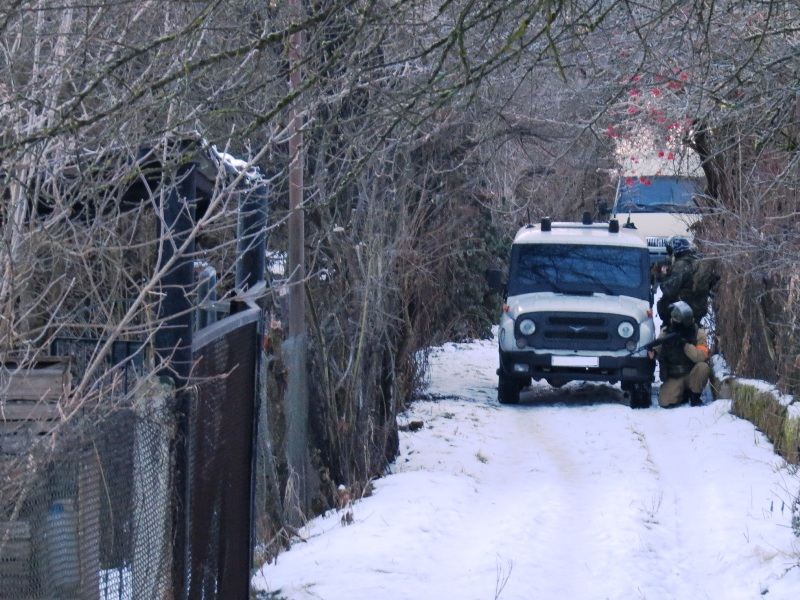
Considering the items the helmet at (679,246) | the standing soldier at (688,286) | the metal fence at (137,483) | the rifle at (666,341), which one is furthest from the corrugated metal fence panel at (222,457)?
the helmet at (679,246)

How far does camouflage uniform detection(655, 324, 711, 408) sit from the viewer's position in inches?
516

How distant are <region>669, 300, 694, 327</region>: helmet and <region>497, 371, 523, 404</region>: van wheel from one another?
2.04m

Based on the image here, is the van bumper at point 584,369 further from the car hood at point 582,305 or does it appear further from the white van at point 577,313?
the car hood at point 582,305

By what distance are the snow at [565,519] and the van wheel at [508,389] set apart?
1.14 metres

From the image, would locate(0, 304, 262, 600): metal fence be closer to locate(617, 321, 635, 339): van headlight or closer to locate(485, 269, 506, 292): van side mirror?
locate(485, 269, 506, 292): van side mirror

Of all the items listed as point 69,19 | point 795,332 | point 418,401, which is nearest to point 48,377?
point 69,19

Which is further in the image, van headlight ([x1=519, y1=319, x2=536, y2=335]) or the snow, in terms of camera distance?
van headlight ([x1=519, y1=319, x2=536, y2=335])

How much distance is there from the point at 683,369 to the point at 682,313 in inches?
27.2

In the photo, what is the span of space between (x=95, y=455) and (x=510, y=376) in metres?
10.7

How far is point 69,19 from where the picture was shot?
5367mm

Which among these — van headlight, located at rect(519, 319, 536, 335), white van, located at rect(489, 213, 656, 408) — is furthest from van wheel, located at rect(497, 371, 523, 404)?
van headlight, located at rect(519, 319, 536, 335)

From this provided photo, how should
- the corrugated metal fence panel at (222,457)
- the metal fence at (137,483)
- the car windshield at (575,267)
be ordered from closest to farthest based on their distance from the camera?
the metal fence at (137,483), the corrugated metal fence panel at (222,457), the car windshield at (575,267)

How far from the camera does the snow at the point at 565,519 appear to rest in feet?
21.6

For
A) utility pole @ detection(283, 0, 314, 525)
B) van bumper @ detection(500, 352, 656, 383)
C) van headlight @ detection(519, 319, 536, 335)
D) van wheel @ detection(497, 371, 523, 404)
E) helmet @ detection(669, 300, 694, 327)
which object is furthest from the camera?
van wheel @ detection(497, 371, 523, 404)
